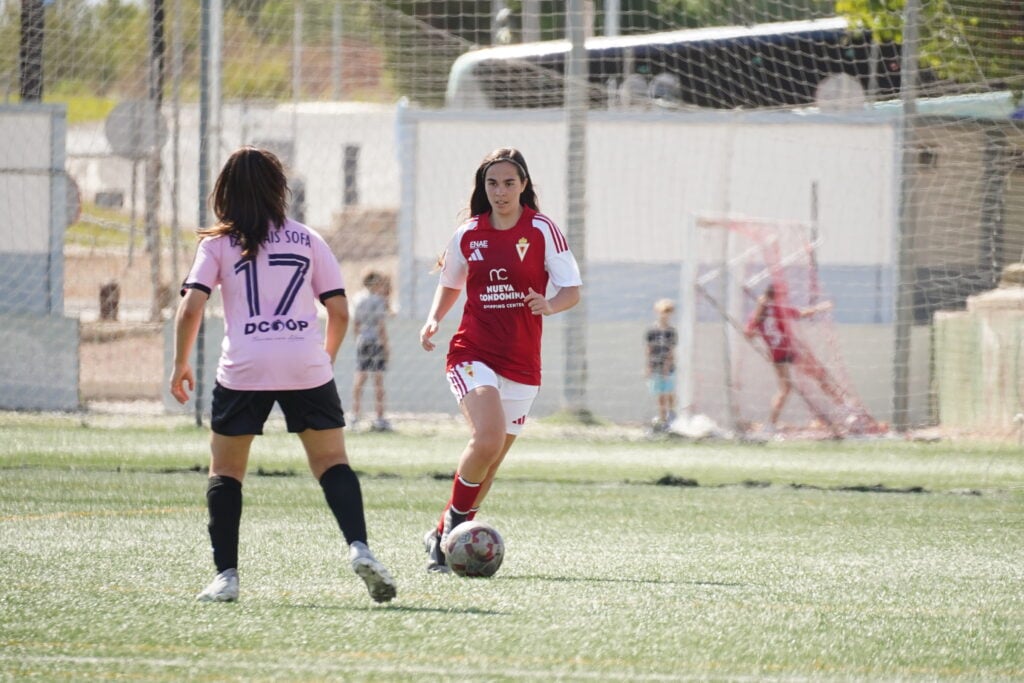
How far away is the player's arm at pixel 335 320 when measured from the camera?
5.93 meters

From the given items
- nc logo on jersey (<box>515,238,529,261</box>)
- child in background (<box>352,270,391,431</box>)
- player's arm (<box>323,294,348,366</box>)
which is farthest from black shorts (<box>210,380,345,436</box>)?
child in background (<box>352,270,391,431</box>)

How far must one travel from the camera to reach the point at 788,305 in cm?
1831

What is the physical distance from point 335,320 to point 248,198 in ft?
1.80

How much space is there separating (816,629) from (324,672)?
181 centimetres

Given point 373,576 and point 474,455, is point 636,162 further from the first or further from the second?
Answer: point 373,576

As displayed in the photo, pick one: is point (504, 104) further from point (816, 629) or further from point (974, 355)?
point (816, 629)

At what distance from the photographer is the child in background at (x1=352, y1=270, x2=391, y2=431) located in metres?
17.2

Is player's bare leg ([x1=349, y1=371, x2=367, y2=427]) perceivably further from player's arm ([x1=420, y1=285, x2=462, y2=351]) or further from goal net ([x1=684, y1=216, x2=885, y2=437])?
player's arm ([x1=420, y1=285, x2=462, y2=351])

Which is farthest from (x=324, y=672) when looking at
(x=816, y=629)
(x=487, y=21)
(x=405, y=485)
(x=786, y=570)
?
(x=487, y=21)

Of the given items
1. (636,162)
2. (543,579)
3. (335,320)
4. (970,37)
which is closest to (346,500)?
(335,320)

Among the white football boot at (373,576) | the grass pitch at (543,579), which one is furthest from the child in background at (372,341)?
the white football boot at (373,576)

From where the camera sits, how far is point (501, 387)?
7137 millimetres

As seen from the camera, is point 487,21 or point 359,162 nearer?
point 487,21

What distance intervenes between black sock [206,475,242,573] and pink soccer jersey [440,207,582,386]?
4.89ft
